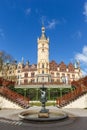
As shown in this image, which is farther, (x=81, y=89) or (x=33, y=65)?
(x=33, y=65)

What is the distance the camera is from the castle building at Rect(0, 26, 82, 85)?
83.5 metres

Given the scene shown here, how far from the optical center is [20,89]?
3872cm

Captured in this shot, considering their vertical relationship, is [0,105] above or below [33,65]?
below

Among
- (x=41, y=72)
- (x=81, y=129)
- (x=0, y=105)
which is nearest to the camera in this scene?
(x=81, y=129)

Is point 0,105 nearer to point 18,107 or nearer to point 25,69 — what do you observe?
point 18,107

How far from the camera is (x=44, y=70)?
83688mm

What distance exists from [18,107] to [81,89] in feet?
27.7

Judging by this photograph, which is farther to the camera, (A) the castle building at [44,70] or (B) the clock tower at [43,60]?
(A) the castle building at [44,70]

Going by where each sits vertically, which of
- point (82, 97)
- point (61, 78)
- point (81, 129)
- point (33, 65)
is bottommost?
point (81, 129)

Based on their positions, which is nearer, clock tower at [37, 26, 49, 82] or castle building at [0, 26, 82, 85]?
clock tower at [37, 26, 49, 82]

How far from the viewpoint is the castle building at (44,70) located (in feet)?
274

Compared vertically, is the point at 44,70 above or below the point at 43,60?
below

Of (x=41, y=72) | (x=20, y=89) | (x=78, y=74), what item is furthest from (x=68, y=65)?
(x=20, y=89)

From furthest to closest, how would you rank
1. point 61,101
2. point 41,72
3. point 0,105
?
point 41,72, point 61,101, point 0,105
